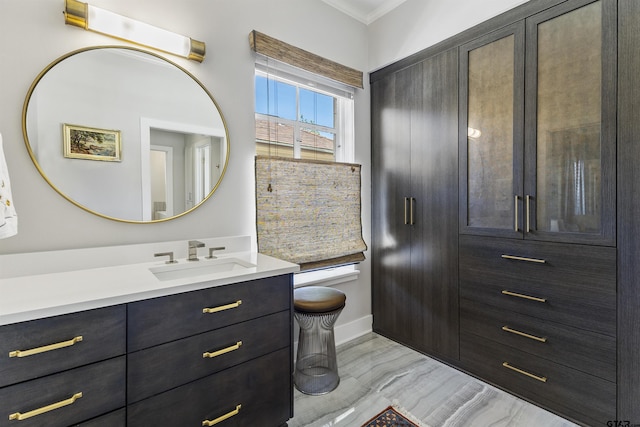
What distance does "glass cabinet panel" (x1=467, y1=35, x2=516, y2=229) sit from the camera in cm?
183

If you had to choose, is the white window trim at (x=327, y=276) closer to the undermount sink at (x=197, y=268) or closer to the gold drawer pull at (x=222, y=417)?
the undermount sink at (x=197, y=268)

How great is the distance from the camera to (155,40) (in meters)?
1.62

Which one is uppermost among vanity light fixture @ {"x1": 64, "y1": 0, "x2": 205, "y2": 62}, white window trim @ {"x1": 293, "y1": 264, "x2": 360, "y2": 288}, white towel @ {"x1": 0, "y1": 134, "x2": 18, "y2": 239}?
vanity light fixture @ {"x1": 64, "y1": 0, "x2": 205, "y2": 62}

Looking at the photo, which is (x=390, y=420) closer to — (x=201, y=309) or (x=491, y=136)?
(x=201, y=309)

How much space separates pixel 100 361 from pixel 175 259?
725mm

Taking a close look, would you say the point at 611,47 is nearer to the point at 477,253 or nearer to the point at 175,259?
the point at 477,253

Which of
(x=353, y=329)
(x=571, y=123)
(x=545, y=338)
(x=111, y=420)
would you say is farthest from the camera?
(x=353, y=329)

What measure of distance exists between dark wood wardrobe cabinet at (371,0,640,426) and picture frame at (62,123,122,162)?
196 cm

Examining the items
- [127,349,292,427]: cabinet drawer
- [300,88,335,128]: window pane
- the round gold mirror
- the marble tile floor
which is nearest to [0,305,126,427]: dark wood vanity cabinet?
[127,349,292,427]: cabinet drawer

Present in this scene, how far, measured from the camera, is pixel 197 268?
64.0 inches

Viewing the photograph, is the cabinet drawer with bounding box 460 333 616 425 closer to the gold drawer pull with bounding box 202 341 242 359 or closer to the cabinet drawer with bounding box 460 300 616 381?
the cabinet drawer with bounding box 460 300 616 381

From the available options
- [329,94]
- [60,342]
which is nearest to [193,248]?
[60,342]

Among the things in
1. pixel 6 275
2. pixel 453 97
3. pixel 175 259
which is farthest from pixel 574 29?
pixel 6 275

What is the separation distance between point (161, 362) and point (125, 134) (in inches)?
45.6
